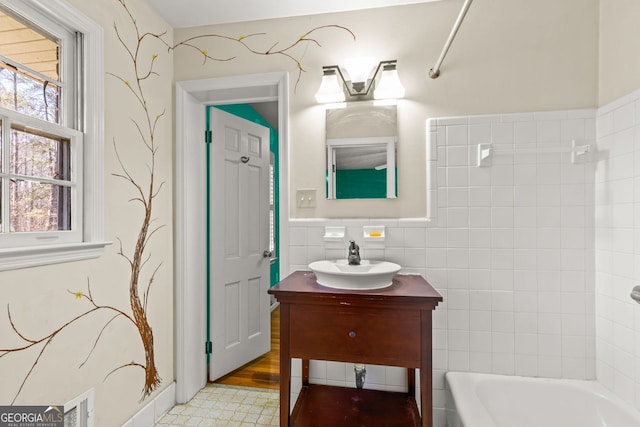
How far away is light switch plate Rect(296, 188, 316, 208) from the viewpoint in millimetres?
1915

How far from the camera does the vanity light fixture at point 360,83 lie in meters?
1.76

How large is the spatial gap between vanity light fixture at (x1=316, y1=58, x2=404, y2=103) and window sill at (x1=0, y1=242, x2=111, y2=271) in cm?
135

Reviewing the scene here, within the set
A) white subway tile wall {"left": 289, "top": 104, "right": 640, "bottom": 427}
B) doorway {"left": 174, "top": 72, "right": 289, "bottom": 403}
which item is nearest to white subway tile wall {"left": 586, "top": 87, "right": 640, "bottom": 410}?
white subway tile wall {"left": 289, "top": 104, "right": 640, "bottom": 427}

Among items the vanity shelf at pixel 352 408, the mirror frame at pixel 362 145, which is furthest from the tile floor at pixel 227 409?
the mirror frame at pixel 362 145

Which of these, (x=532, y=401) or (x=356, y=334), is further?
(x=532, y=401)

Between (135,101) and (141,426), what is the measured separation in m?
1.73

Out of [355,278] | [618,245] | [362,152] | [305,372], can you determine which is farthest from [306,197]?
[618,245]

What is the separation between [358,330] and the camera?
135cm

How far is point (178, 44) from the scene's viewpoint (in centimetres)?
206

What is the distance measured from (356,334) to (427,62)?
149 centimetres

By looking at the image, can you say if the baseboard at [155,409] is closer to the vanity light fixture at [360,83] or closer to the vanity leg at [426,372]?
the vanity leg at [426,372]

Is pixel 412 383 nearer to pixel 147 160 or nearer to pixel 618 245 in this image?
pixel 618 245

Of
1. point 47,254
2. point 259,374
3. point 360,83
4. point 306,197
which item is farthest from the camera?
point 259,374

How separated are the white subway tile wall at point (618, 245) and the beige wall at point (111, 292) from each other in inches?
93.0
